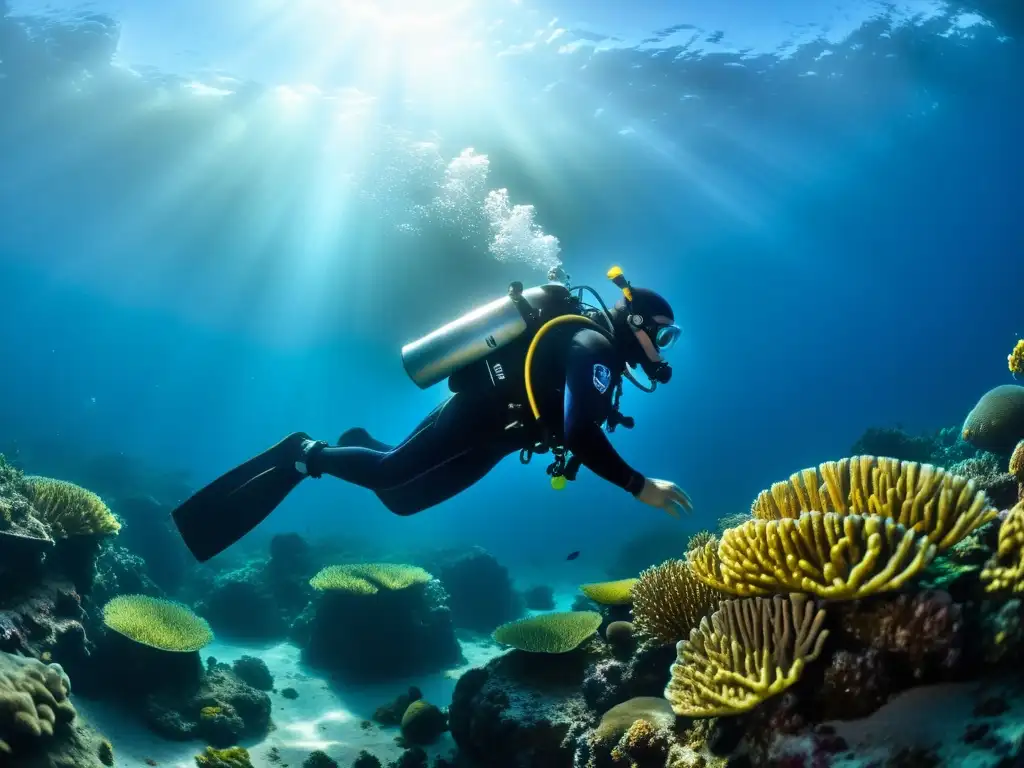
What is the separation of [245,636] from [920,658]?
1526 centimetres

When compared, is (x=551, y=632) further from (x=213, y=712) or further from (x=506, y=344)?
(x=213, y=712)

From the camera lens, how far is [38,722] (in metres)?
3.94

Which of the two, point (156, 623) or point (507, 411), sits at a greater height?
point (507, 411)

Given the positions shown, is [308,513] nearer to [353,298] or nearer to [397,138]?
[353,298]

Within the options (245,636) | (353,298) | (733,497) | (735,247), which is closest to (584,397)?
(245,636)

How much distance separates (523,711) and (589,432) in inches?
138

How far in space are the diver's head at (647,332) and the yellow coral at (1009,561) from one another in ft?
8.19

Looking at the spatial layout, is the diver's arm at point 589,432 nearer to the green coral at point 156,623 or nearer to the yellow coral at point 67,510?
the green coral at point 156,623

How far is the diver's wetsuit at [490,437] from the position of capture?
4039 mm

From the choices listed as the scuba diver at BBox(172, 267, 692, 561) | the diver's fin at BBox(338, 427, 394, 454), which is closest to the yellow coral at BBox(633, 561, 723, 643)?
the scuba diver at BBox(172, 267, 692, 561)

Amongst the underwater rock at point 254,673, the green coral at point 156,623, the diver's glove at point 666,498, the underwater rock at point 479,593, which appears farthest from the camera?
the underwater rock at point 479,593

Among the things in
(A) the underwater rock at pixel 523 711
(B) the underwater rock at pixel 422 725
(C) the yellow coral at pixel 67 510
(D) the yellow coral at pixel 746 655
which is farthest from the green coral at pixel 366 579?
(D) the yellow coral at pixel 746 655

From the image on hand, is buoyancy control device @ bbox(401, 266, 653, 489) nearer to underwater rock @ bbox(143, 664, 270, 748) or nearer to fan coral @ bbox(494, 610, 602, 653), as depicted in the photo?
fan coral @ bbox(494, 610, 602, 653)

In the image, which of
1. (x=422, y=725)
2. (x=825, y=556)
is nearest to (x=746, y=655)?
(x=825, y=556)
